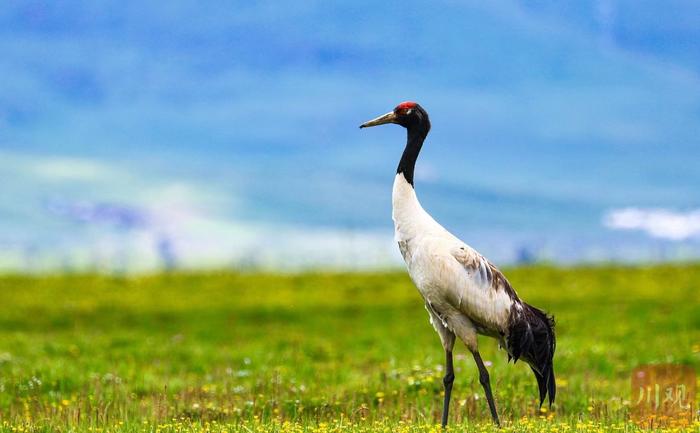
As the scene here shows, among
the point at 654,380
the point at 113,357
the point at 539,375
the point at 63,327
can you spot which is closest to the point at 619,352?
the point at 654,380

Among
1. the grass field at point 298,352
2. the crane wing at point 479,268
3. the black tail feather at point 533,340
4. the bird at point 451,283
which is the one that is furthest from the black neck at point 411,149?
the grass field at point 298,352

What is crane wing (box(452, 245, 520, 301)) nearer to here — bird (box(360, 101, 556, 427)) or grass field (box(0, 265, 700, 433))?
bird (box(360, 101, 556, 427))

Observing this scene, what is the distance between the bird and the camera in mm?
11320

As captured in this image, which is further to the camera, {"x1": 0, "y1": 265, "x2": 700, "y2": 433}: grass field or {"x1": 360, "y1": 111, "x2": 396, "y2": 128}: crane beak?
{"x1": 0, "y1": 265, "x2": 700, "y2": 433}: grass field

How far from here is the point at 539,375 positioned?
12.6 meters

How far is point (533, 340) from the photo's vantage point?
39.4ft

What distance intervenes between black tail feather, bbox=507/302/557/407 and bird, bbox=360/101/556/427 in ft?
0.04

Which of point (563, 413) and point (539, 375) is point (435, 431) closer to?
point (539, 375)

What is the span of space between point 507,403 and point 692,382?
370 cm

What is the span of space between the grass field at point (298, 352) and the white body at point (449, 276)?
47.7 inches

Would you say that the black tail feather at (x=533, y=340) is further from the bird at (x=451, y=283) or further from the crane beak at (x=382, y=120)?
the crane beak at (x=382, y=120)

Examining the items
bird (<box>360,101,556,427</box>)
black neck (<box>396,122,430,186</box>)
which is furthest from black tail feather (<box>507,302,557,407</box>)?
black neck (<box>396,122,430,186</box>)

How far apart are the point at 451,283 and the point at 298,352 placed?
1081cm

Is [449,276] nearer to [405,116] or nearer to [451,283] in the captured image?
[451,283]
